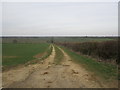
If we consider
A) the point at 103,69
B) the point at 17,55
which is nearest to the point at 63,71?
the point at 103,69

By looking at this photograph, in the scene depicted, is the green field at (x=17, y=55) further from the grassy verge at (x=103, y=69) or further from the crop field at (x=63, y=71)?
the grassy verge at (x=103, y=69)

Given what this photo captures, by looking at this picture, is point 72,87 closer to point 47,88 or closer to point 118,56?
point 47,88

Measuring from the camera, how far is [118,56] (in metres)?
24.0

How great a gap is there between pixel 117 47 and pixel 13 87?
21.5 metres

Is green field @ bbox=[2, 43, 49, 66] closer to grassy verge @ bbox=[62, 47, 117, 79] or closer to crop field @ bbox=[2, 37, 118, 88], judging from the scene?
crop field @ bbox=[2, 37, 118, 88]

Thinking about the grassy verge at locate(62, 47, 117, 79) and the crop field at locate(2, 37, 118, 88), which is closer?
the crop field at locate(2, 37, 118, 88)

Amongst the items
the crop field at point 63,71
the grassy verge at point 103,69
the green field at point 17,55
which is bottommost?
the grassy verge at point 103,69

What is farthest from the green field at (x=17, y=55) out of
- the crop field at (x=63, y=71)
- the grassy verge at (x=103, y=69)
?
the grassy verge at (x=103, y=69)

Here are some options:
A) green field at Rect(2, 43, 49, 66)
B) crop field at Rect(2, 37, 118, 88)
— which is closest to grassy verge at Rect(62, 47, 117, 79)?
crop field at Rect(2, 37, 118, 88)

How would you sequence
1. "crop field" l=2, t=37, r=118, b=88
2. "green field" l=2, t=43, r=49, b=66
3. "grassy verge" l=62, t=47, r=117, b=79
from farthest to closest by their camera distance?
"green field" l=2, t=43, r=49, b=66, "grassy verge" l=62, t=47, r=117, b=79, "crop field" l=2, t=37, r=118, b=88

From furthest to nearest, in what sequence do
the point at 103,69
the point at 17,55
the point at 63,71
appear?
1. the point at 17,55
2. the point at 103,69
3. the point at 63,71

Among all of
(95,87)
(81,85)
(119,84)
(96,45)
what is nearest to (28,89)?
(81,85)

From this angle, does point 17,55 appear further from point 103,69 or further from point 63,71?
point 103,69

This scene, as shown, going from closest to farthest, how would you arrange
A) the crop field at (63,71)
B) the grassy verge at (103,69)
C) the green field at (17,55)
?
the crop field at (63,71) → the grassy verge at (103,69) → the green field at (17,55)
